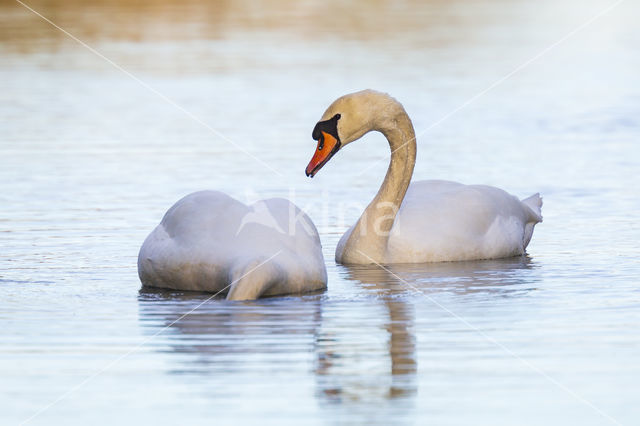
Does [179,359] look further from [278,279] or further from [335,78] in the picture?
[335,78]

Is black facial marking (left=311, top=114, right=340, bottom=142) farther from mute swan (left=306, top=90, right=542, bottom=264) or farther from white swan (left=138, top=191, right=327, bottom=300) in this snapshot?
white swan (left=138, top=191, right=327, bottom=300)

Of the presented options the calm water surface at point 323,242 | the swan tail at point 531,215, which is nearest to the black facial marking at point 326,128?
the calm water surface at point 323,242

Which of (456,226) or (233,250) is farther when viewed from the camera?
(456,226)

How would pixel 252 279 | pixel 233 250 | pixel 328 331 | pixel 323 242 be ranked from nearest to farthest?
pixel 328 331 < pixel 252 279 < pixel 233 250 < pixel 323 242

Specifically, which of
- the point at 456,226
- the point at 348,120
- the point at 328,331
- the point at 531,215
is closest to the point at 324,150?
the point at 348,120

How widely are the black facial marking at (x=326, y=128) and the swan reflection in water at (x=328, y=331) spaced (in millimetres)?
994

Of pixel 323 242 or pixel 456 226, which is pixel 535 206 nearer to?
pixel 456 226

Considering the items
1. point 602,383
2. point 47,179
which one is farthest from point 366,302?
point 47,179

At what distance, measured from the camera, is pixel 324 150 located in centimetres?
1071

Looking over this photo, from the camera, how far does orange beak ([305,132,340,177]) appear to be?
10.6 m

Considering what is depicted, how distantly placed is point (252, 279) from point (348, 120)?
88.7 inches

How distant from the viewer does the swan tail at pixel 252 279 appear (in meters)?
9.04

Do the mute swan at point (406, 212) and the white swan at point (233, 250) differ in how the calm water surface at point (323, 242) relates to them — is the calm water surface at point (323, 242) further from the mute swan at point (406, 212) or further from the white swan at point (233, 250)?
the mute swan at point (406, 212)

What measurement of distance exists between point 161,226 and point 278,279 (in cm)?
125
